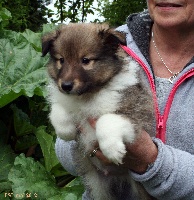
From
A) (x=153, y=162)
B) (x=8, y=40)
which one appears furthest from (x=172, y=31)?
(x=8, y=40)

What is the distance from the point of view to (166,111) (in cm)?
341

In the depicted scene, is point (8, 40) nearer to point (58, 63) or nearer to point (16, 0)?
point (58, 63)

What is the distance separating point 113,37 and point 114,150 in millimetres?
768

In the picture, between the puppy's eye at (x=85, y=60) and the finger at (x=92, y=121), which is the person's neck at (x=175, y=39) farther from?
the finger at (x=92, y=121)

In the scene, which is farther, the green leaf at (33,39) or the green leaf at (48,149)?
the green leaf at (33,39)

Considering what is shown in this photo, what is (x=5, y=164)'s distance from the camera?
195 inches

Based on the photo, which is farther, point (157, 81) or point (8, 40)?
point (8, 40)

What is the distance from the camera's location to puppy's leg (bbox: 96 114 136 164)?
9.56 ft

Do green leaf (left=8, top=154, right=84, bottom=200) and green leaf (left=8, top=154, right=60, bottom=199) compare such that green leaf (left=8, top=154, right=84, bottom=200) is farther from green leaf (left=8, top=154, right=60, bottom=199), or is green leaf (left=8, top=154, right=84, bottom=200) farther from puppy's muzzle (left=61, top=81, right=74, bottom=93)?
puppy's muzzle (left=61, top=81, right=74, bottom=93)

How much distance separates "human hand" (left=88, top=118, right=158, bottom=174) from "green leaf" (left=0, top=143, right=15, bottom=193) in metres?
1.94

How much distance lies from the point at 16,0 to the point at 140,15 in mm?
6942

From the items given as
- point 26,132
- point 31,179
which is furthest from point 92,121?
point 26,132

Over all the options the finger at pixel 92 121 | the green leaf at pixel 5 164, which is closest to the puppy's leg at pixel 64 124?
the finger at pixel 92 121

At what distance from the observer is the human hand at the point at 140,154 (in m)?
3.06
